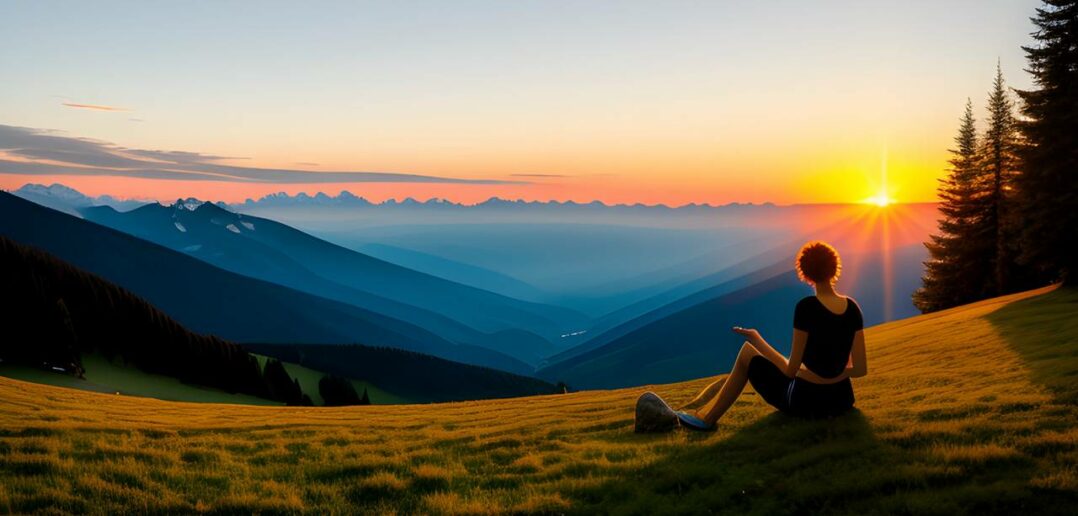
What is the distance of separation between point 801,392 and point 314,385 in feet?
463

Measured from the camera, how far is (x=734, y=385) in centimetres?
1199

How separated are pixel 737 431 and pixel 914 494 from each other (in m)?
4.44

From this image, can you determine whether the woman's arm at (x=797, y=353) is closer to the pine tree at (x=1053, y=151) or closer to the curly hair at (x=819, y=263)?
the curly hair at (x=819, y=263)

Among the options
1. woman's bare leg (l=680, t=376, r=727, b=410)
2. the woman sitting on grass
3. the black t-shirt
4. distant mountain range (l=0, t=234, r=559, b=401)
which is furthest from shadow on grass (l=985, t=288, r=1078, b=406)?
distant mountain range (l=0, t=234, r=559, b=401)

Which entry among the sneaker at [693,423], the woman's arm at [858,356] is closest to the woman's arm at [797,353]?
the woman's arm at [858,356]

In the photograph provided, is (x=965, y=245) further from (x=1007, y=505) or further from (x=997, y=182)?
(x=1007, y=505)

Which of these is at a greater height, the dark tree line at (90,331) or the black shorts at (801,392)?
the black shorts at (801,392)

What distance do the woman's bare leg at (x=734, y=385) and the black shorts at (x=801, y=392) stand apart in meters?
0.14

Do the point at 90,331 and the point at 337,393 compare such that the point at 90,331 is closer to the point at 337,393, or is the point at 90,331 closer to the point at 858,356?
the point at 337,393

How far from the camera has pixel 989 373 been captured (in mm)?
16938

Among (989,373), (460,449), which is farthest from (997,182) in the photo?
(460,449)

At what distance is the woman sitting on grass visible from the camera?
35.4 ft

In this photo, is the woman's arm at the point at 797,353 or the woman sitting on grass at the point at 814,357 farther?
the woman sitting on grass at the point at 814,357

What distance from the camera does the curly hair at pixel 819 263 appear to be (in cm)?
1094
